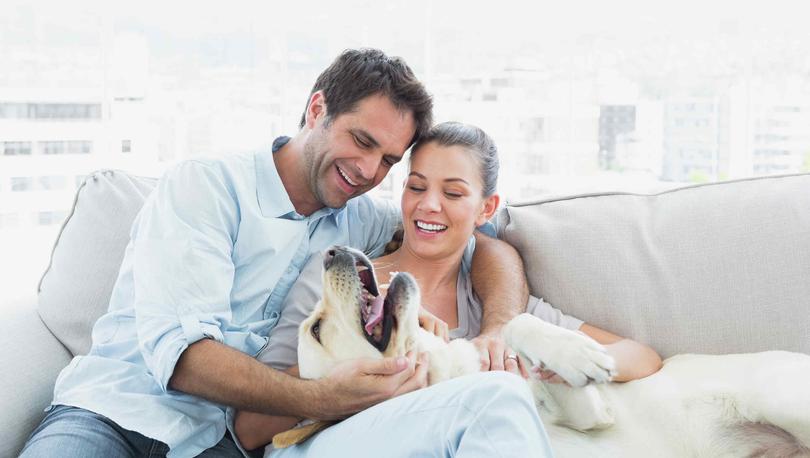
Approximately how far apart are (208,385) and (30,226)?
420 centimetres

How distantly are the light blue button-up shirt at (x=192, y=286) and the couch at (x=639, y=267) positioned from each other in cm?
20

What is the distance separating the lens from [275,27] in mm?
5988

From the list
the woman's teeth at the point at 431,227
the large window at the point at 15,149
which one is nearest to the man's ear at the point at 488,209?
the woman's teeth at the point at 431,227

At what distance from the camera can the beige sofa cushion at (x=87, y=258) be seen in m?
2.07

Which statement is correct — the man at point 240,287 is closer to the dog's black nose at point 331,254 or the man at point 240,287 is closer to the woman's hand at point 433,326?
the woman's hand at point 433,326

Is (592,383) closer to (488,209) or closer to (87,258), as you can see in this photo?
(488,209)

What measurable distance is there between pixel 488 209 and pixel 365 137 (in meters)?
0.42

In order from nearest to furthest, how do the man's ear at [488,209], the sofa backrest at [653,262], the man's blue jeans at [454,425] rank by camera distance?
the man's blue jeans at [454,425]
the sofa backrest at [653,262]
the man's ear at [488,209]

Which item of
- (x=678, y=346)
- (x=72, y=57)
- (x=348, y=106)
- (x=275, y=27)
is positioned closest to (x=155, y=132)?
(x=72, y=57)

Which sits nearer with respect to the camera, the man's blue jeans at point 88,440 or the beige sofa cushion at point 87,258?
the man's blue jeans at point 88,440

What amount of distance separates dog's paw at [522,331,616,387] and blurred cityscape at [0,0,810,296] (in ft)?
14.4

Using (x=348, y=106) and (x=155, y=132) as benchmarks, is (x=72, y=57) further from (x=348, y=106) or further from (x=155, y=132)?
(x=348, y=106)

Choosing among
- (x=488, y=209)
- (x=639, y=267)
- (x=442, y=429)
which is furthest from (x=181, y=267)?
(x=639, y=267)

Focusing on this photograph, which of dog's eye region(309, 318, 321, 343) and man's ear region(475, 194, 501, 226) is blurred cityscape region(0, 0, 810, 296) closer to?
man's ear region(475, 194, 501, 226)
